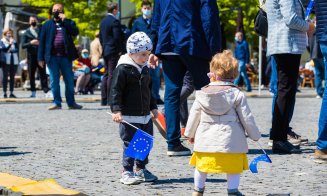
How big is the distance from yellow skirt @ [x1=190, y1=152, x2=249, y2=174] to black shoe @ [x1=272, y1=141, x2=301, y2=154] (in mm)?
3052

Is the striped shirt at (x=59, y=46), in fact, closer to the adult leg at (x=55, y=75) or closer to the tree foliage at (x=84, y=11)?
the adult leg at (x=55, y=75)

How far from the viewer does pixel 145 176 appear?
7.95m

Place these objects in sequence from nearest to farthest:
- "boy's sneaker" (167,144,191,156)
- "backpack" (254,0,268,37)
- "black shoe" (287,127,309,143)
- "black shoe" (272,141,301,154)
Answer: "boy's sneaker" (167,144,191,156) → "black shoe" (272,141,301,154) → "backpack" (254,0,268,37) → "black shoe" (287,127,309,143)

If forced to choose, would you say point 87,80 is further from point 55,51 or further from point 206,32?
point 206,32

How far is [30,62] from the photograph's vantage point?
86.1 feet

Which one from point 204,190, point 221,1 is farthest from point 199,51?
point 221,1

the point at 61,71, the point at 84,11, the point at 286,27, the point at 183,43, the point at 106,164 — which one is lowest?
the point at 106,164

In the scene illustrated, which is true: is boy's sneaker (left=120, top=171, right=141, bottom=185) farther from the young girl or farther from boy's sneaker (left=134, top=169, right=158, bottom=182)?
the young girl

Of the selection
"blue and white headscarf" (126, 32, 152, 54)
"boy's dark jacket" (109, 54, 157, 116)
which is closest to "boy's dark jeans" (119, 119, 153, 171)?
"boy's dark jacket" (109, 54, 157, 116)

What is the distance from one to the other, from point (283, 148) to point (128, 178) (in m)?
2.52

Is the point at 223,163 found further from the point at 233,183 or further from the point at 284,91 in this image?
the point at 284,91

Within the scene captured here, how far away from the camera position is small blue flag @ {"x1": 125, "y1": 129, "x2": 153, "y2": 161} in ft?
25.1

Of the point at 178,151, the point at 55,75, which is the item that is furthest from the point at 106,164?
the point at 55,75

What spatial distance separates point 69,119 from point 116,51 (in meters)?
3.31
